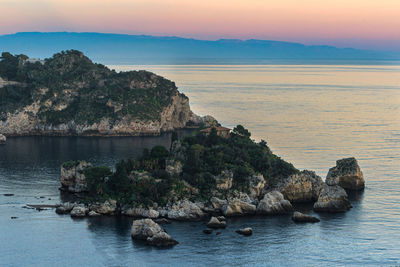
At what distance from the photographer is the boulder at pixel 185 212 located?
236 ft

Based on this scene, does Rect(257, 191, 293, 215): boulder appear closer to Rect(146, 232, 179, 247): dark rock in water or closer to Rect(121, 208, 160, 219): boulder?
Rect(121, 208, 160, 219): boulder

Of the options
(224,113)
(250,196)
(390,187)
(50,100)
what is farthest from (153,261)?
(224,113)

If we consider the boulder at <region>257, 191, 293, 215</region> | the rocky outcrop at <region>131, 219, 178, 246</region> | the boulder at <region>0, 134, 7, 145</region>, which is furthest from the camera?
the boulder at <region>0, 134, 7, 145</region>

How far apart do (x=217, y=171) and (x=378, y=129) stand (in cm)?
6654

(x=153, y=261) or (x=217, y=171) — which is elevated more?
(x=217, y=171)

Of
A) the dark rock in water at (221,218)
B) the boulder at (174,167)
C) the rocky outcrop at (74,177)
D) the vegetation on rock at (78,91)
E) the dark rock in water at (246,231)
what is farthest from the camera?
the vegetation on rock at (78,91)

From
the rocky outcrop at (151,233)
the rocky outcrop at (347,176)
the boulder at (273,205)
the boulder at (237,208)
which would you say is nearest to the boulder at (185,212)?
the boulder at (237,208)

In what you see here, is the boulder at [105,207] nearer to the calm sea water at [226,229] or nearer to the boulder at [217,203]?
the calm sea water at [226,229]

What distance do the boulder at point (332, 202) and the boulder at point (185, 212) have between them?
14802 mm

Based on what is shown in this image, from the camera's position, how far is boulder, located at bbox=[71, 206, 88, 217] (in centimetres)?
7331

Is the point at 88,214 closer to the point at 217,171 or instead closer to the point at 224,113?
the point at 217,171

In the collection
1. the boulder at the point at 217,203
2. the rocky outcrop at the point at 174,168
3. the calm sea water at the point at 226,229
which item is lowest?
the calm sea water at the point at 226,229

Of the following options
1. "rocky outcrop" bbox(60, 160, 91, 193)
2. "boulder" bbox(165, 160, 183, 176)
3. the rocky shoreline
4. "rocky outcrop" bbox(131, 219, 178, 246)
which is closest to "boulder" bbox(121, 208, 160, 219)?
the rocky shoreline

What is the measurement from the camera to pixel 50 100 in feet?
500
